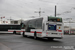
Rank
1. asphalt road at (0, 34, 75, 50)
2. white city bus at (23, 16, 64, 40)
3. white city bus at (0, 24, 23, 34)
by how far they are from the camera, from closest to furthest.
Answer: asphalt road at (0, 34, 75, 50) < white city bus at (23, 16, 64, 40) < white city bus at (0, 24, 23, 34)

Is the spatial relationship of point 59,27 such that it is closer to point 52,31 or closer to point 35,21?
point 52,31

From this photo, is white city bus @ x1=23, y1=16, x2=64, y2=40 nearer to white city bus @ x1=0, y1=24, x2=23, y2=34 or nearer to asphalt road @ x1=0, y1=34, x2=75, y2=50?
asphalt road @ x1=0, y1=34, x2=75, y2=50

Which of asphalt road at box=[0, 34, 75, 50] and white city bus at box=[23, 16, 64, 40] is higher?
white city bus at box=[23, 16, 64, 40]

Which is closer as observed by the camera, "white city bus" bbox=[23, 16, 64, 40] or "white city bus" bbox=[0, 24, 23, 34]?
"white city bus" bbox=[23, 16, 64, 40]

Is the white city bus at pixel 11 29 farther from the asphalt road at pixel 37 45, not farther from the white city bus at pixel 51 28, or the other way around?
the asphalt road at pixel 37 45

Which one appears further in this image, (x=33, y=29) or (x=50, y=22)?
(x=33, y=29)

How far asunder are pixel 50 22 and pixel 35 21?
10.6 ft

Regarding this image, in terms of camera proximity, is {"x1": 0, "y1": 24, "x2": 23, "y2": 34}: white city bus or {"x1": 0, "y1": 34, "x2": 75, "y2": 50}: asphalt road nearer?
{"x1": 0, "y1": 34, "x2": 75, "y2": 50}: asphalt road

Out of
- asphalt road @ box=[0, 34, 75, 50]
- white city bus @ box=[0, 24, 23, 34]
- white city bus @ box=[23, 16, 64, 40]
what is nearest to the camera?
asphalt road @ box=[0, 34, 75, 50]

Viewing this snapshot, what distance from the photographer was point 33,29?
18.7 m

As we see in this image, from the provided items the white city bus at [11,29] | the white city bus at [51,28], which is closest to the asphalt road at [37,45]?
the white city bus at [51,28]

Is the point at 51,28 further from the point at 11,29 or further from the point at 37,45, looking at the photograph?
the point at 11,29

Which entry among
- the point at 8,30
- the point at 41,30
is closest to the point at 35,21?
the point at 41,30

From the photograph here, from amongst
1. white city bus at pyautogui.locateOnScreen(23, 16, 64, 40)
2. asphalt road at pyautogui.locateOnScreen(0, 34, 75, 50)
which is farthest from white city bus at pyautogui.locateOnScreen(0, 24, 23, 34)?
asphalt road at pyautogui.locateOnScreen(0, 34, 75, 50)
